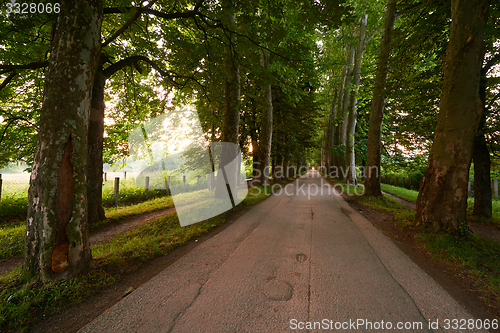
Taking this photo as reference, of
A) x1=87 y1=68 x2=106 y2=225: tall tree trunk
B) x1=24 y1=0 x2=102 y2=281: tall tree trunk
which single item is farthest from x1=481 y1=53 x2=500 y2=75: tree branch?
x1=87 y1=68 x2=106 y2=225: tall tree trunk

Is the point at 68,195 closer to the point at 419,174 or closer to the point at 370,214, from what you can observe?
the point at 370,214

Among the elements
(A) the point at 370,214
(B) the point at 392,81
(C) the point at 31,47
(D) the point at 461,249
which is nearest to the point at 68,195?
(C) the point at 31,47

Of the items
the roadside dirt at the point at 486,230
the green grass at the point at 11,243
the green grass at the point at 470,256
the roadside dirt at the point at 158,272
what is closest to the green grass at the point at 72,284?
the roadside dirt at the point at 158,272

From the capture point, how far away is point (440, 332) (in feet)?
6.35

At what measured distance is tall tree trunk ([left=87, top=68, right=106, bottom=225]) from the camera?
228 inches

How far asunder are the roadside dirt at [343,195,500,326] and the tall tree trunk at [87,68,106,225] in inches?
321

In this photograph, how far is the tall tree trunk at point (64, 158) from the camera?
2574mm

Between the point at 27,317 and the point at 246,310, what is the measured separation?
2292 millimetres

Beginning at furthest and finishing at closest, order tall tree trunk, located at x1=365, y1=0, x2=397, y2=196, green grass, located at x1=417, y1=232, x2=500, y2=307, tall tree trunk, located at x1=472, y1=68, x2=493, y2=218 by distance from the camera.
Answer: tall tree trunk, located at x1=365, y1=0, x2=397, y2=196 < tall tree trunk, located at x1=472, y1=68, x2=493, y2=218 < green grass, located at x1=417, y1=232, x2=500, y2=307

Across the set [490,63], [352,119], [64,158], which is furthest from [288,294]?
[352,119]

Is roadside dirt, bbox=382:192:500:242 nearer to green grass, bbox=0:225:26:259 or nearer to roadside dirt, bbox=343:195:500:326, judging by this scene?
roadside dirt, bbox=343:195:500:326

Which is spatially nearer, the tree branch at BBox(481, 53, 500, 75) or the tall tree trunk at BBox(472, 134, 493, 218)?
the tree branch at BBox(481, 53, 500, 75)

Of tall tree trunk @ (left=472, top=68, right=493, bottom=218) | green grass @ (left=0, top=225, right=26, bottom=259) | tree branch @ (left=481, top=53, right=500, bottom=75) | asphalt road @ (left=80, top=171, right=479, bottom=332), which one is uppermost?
tree branch @ (left=481, top=53, right=500, bottom=75)

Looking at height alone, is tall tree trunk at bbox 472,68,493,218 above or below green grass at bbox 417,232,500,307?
A: above
